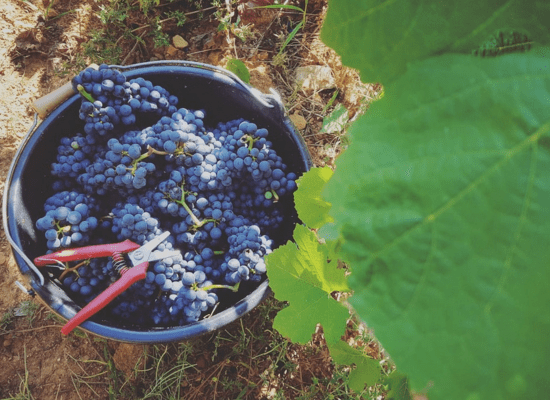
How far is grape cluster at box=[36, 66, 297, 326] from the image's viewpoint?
1573mm

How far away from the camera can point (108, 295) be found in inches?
58.7

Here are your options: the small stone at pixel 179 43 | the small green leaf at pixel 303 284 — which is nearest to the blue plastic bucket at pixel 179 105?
the small green leaf at pixel 303 284

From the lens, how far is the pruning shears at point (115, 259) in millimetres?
1480

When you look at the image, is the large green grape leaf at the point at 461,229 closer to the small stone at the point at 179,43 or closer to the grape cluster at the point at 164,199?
the grape cluster at the point at 164,199

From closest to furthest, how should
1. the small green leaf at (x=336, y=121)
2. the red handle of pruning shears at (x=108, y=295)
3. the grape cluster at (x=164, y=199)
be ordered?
the red handle of pruning shears at (x=108, y=295)
the grape cluster at (x=164, y=199)
the small green leaf at (x=336, y=121)

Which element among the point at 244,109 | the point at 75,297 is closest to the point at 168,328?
the point at 75,297

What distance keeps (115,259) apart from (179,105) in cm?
76

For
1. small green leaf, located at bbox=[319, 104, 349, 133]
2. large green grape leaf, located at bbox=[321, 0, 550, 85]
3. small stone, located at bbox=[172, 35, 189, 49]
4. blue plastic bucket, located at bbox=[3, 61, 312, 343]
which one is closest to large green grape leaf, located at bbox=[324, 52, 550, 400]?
large green grape leaf, located at bbox=[321, 0, 550, 85]

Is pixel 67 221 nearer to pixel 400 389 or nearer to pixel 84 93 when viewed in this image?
pixel 84 93

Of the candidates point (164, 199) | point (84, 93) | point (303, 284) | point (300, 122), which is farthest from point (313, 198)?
point (300, 122)

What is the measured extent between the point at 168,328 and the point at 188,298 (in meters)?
0.11

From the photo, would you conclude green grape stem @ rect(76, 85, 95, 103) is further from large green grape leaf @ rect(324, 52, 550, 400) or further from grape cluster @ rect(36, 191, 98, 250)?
large green grape leaf @ rect(324, 52, 550, 400)

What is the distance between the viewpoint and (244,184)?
180 centimetres

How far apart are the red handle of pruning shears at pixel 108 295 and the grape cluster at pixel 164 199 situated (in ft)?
0.17
